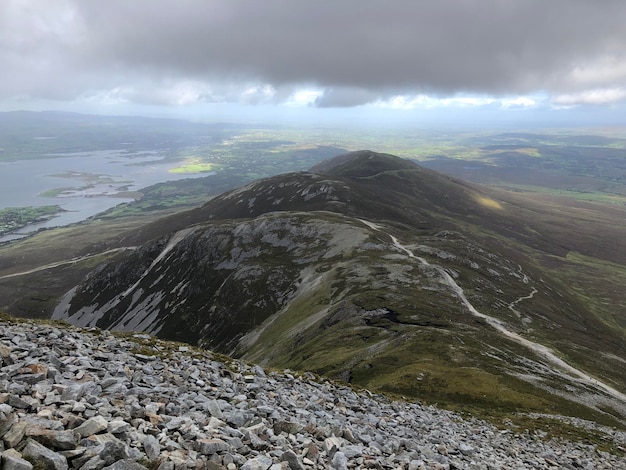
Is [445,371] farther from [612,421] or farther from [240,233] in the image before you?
[240,233]

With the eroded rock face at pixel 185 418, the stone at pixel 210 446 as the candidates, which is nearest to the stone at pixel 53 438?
the eroded rock face at pixel 185 418

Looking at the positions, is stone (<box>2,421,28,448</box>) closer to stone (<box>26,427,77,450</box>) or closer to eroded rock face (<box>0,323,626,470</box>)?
eroded rock face (<box>0,323,626,470</box>)

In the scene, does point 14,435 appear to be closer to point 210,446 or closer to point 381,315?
point 210,446

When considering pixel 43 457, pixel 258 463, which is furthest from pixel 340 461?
pixel 43 457

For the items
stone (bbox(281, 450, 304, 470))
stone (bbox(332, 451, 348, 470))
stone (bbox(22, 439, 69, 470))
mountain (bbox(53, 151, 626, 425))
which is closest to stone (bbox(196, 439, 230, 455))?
stone (bbox(281, 450, 304, 470))

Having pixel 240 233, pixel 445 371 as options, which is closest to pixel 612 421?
pixel 445 371

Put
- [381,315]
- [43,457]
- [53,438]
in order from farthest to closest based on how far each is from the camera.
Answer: [381,315]
[53,438]
[43,457]

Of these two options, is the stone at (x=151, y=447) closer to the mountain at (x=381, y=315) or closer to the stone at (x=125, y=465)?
the stone at (x=125, y=465)
